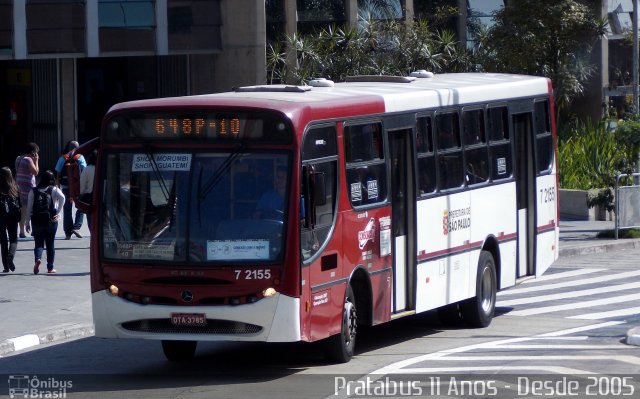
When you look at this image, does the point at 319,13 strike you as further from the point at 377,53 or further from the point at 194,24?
the point at 377,53

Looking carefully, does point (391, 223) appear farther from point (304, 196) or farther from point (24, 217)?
point (24, 217)

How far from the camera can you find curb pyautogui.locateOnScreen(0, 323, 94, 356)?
14.2 meters

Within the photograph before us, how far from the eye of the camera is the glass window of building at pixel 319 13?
40.0m

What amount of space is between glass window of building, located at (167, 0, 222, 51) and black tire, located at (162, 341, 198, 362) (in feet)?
82.5

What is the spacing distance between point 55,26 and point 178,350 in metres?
24.3

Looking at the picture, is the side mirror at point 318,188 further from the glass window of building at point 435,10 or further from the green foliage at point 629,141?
the glass window of building at point 435,10

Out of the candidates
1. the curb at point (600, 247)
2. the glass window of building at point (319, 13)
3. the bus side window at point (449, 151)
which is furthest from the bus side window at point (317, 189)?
the glass window of building at point (319, 13)

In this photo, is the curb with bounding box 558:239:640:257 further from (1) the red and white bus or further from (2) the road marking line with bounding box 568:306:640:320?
(1) the red and white bus

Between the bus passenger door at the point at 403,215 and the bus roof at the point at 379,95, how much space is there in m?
0.44

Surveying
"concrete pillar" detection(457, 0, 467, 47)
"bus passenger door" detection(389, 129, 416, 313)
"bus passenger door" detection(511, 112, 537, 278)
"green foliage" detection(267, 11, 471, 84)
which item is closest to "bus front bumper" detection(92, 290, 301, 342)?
"bus passenger door" detection(389, 129, 416, 313)

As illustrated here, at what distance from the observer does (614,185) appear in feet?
87.4

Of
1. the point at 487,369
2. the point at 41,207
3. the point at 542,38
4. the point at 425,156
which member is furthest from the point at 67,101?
the point at 487,369

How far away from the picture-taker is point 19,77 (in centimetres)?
3962

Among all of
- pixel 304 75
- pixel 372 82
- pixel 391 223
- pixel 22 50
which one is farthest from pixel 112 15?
pixel 391 223
